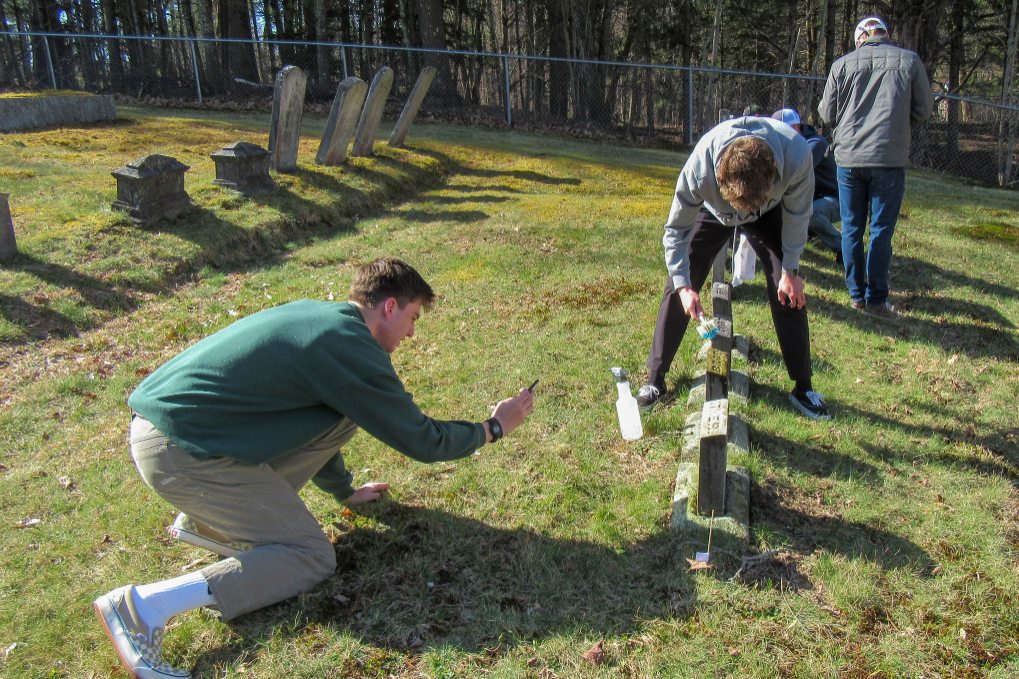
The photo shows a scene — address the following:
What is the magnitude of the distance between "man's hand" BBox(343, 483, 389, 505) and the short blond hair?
231 cm

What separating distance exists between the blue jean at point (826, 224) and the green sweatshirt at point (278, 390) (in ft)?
18.7

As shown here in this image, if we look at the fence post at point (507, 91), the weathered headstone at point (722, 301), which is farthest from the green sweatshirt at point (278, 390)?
the fence post at point (507, 91)

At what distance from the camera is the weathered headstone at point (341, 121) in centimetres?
1055

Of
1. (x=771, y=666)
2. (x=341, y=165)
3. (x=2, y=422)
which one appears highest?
(x=341, y=165)

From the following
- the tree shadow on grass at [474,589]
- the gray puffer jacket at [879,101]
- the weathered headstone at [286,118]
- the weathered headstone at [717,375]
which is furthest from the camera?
the weathered headstone at [286,118]

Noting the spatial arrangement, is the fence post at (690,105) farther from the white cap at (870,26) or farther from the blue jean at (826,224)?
the white cap at (870,26)

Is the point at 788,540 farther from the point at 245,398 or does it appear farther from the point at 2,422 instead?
the point at 2,422

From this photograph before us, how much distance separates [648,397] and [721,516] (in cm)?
126

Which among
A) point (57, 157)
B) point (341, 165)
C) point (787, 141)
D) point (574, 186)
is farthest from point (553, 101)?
point (787, 141)

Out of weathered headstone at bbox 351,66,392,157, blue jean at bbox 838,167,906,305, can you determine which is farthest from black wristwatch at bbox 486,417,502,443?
weathered headstone at bbox 351,66,392,157

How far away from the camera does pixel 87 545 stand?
11.3 ft

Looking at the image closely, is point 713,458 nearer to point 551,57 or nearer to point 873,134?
point 873,134

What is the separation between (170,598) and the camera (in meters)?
2.72

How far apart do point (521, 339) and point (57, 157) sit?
846cm
